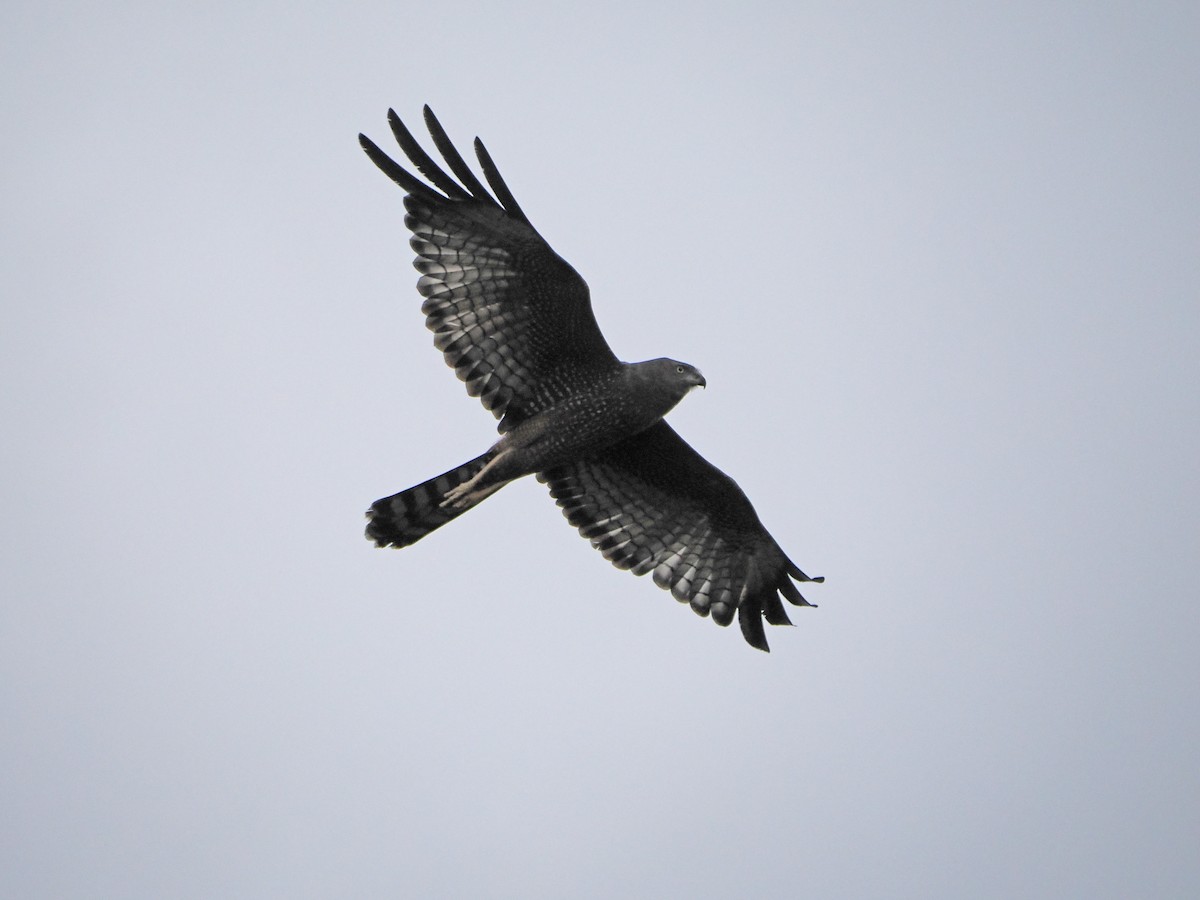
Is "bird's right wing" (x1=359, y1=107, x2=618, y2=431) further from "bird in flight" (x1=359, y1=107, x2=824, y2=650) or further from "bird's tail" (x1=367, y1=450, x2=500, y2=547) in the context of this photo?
"bird's tail" (x1=367, y1=450, x2=500, y2=547)

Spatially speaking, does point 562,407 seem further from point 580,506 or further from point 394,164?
point 394,164

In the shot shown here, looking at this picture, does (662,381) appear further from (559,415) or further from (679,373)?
(559,415)

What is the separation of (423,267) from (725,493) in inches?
122

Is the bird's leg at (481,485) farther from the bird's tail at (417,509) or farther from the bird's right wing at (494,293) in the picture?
the bird's right wing at (494,293)

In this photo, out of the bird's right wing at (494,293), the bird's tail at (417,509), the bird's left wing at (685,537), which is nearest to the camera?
the bird's right wing at (494,293)

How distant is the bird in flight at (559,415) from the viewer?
991cm

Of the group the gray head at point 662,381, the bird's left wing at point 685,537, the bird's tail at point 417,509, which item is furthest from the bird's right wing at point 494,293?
the bird's left wing at point 685,537

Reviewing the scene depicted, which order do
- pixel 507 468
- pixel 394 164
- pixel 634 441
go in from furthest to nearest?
1. pixel 634 441
2. pixel 507 468
3. pixel 394 164

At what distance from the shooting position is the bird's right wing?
9.80m

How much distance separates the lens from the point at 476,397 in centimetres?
1034

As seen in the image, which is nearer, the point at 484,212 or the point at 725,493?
the point at 484,212

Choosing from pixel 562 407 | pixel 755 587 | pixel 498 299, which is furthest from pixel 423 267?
pixel 755 587

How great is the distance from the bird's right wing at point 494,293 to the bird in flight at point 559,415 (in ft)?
0.03

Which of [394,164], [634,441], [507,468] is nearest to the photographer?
[394,164]
